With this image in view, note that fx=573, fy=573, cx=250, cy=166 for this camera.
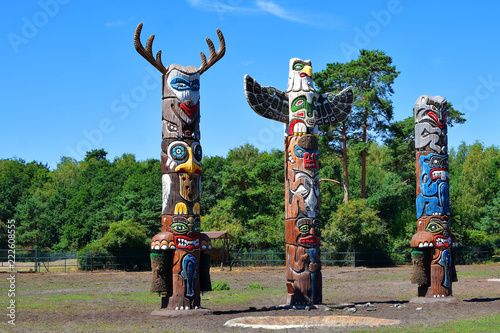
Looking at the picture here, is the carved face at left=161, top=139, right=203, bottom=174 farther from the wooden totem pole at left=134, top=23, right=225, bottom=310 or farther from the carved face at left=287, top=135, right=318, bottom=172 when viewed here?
the carved face at left=287, top=135, right=318, bottom=172

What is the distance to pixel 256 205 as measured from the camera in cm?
4619

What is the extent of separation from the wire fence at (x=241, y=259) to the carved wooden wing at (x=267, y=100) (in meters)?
21.3

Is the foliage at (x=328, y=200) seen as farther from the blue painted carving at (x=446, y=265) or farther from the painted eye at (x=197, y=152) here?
the painted eye at (x=197, y=152)

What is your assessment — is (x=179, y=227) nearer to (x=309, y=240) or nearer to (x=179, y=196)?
(x=179, y=196)

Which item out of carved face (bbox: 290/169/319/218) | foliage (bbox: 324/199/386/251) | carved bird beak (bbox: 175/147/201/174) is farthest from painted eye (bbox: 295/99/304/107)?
foliage (bbox: 324/199/386/251)

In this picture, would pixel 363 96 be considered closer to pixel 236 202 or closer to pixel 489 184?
pixel 236 202

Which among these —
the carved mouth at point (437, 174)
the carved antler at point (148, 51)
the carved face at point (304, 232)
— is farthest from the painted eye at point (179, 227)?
the carved mouth at point (437, 174)

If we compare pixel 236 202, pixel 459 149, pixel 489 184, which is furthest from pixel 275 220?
pixel 459 149

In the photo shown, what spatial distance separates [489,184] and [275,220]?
27.4m

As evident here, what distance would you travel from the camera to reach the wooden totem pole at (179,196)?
45.3 feet

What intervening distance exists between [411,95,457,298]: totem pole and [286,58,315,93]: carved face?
4.03 meters

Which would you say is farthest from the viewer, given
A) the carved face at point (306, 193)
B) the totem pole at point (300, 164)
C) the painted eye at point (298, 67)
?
the painted eye at point (298, 67)

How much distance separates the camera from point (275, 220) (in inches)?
1741

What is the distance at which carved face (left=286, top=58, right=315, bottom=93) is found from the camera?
53.4 feet
